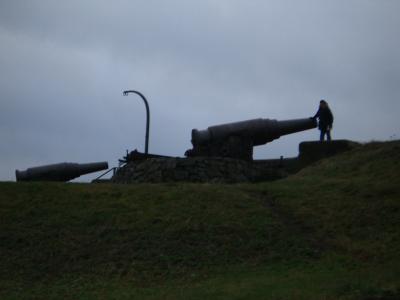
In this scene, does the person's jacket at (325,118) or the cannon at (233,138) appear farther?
the cannon at (233,138)

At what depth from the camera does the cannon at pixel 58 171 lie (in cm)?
3116

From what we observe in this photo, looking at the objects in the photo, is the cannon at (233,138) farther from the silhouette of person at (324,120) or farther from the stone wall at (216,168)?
the silhouette of person at (324,120)

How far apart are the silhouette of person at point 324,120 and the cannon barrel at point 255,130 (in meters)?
1.26

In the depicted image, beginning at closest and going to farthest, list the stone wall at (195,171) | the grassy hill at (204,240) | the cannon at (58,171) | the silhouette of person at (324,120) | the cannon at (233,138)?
the grassy hill at (204,240) → the stone wall at (195,171) → the silhouette of person at (324,120) → the cannon at (233,138) → the cannon at (58,171)

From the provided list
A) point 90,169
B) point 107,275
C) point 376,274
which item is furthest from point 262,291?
point 90,169

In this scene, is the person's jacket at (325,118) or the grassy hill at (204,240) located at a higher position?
the person's jacket at (325,118)

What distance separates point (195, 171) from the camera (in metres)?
24.5

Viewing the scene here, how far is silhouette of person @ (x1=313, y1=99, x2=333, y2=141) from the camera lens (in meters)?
26.8

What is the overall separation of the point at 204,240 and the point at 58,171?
15.0 m

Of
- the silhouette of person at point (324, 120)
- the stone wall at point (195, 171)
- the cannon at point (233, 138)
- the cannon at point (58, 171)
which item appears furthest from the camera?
the cannon at point (58, 171)

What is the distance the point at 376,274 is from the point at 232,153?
13563mm

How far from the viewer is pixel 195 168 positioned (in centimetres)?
2456

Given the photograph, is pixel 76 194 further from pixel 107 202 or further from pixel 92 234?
pixel 92 234

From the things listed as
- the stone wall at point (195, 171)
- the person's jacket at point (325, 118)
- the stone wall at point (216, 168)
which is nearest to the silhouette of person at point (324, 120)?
the person's jacket at point (325, 118)
